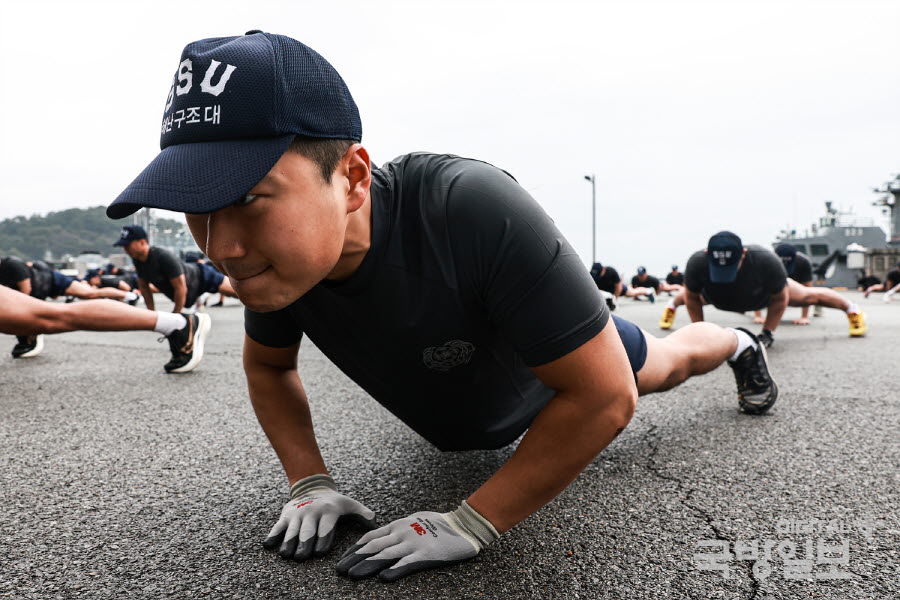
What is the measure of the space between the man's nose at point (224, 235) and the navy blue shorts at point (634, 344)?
1.17m

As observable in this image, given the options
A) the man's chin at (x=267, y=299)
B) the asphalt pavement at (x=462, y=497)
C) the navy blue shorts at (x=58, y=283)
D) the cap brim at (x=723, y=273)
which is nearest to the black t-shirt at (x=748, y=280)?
the cap brim at (x=723, y=273)

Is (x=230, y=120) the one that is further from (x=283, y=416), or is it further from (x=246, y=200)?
(x=283, y=416)

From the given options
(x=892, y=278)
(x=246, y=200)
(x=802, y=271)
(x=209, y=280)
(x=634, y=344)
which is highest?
(x=246, y=200)

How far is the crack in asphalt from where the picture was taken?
119 cm

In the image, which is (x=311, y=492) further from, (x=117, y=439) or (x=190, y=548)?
(x=117, y=439)

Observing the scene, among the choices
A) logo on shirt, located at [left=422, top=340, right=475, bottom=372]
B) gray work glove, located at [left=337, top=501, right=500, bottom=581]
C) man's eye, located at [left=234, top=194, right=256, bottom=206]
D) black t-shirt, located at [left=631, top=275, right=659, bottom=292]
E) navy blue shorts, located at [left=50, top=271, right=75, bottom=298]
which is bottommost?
black t-shirt, located at [left=631, top=275, right=659, bottom=292]

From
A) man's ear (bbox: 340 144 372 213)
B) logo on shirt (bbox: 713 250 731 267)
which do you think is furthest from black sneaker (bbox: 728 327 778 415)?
logo on shirt (bbox: 713 250 731 267)

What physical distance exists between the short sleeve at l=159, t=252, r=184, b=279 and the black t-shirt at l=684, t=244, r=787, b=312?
5372 mm

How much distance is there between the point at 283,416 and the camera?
159 centimetres

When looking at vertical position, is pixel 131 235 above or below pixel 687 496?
above

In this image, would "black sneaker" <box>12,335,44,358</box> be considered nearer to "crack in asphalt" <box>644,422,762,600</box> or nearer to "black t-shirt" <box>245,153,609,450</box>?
"black t-shirt" <box>245,153,609,450</box>

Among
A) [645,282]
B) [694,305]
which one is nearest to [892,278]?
[645,282]

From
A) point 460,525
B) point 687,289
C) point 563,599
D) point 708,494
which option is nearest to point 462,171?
point 460,525

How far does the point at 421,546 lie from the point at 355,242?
2.07 ft
